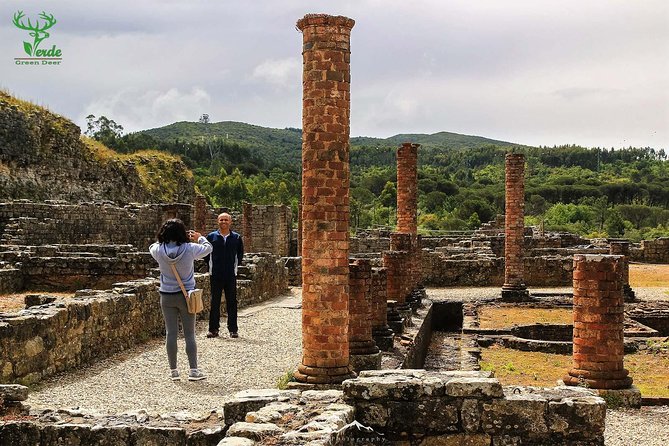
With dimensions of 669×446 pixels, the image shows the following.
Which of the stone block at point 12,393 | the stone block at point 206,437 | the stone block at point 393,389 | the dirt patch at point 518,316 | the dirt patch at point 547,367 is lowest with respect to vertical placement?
the dirt patch at point 547,367

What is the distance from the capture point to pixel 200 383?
913 cm

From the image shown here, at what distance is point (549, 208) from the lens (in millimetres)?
80000

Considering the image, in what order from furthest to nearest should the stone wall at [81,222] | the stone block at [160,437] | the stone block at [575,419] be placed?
the stone wall at [81,222]
the stone block at [575,419]
the stone block at [160,437]

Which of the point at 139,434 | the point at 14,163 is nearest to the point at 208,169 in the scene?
the point at 14,163

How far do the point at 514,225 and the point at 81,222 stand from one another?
15.1 meters

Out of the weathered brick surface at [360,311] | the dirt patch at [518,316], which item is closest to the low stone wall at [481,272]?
the dirt patch at [518,316]

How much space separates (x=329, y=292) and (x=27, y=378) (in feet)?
11.7

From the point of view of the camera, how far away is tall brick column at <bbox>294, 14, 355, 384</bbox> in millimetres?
8430

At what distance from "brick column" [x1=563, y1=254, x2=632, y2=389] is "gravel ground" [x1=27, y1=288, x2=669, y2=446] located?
762mm

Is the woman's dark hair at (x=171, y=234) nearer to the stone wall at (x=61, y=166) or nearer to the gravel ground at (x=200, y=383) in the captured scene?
the gravel ground at (x=200, y=383)

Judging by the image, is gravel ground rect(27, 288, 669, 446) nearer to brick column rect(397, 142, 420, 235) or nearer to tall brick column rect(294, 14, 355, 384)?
tall brick column rect(294, 14, 355, 384)

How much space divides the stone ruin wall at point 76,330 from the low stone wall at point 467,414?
13.9 ft

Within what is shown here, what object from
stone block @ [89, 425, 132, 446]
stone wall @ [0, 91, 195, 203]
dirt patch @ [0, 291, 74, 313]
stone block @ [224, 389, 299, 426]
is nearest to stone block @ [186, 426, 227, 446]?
stone block @ [224, 389, 299, 426]

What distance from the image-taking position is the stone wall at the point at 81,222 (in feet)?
78.7
